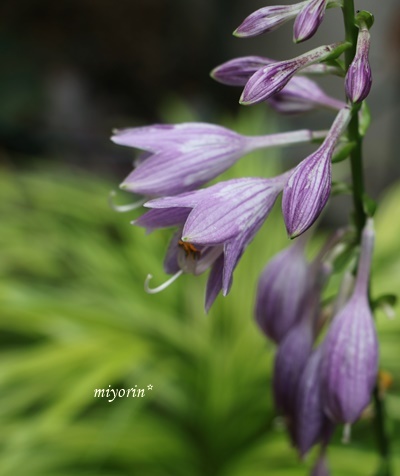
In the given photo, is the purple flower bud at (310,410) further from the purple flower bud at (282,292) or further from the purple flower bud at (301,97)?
the purple flower bud at (301,97)

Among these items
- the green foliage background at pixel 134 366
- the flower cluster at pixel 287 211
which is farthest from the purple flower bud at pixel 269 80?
the green foliage background at pixel 134 366

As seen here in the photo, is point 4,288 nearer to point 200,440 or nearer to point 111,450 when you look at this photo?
point 111,450

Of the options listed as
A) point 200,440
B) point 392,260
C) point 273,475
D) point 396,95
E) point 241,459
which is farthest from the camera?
point 396,95

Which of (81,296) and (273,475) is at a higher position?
(81,296)

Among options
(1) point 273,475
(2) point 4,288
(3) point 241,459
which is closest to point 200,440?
(3) point 241,459

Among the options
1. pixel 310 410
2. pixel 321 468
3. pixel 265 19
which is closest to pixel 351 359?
pixel 310 410

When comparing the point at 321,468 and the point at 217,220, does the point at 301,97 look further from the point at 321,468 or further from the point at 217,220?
the point at 321,468

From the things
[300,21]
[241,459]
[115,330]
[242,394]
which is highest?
[300,21]
